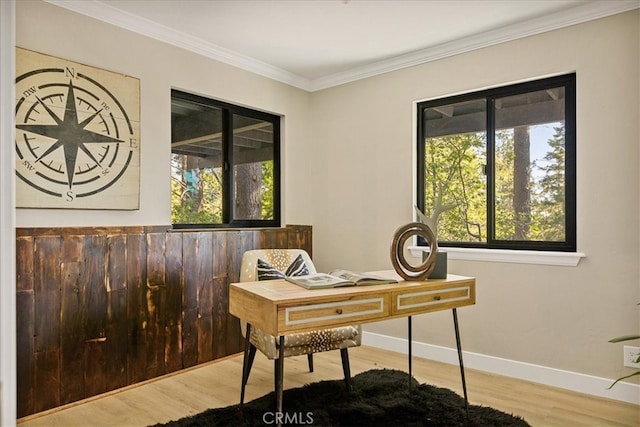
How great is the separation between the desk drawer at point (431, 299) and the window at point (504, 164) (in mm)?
613

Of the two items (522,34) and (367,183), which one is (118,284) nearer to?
(367,183)

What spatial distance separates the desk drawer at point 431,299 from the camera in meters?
2.23

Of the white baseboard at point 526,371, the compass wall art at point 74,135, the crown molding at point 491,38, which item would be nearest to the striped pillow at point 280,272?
the compass wall art at point 74,135

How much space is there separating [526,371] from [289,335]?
174 centimetres

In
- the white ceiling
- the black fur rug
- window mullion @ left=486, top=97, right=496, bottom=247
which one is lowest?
the black fur rug

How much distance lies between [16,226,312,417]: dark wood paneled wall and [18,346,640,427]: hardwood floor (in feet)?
0.40

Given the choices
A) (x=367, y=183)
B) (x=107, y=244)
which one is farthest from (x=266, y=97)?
(x=107, y=244)

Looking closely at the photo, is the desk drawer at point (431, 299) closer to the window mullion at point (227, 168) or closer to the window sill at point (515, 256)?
the window sill at point (515, 256)

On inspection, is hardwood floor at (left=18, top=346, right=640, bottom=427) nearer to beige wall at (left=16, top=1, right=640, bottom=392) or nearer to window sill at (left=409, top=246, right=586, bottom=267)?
beige wall at (left=16, top=1, right=640, bottom=392)

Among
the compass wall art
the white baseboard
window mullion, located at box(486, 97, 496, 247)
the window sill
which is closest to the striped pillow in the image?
the compass wall art

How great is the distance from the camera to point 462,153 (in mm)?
3502

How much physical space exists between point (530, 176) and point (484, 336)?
3.91 ft

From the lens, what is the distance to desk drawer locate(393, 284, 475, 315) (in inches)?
87.7

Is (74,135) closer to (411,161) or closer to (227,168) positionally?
(227,168)
